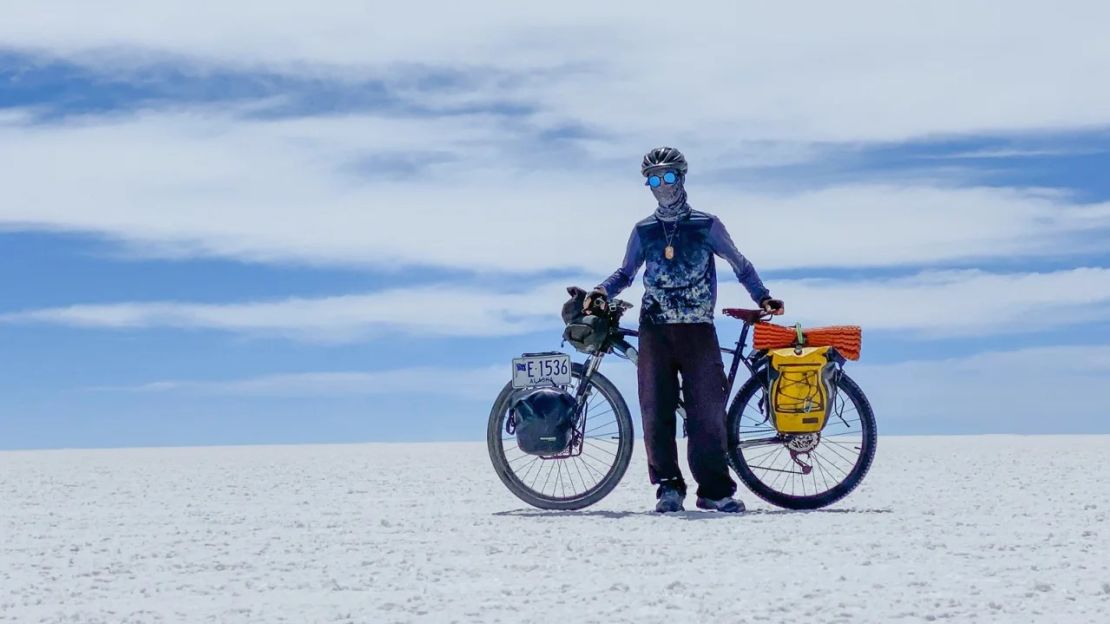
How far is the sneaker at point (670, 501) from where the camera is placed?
8.55m

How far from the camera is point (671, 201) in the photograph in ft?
28.5

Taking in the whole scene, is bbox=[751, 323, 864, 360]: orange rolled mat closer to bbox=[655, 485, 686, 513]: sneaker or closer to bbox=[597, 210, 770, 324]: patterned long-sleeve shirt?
bbox=[597, 210, 770, 324]: patterned long-sleeve shirt

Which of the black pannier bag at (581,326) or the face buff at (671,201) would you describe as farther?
the black pannier bag at (581,326)

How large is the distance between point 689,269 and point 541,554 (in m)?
2.61

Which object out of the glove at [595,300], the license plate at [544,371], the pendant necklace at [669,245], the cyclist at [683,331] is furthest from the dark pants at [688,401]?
the license plate at [544,371]

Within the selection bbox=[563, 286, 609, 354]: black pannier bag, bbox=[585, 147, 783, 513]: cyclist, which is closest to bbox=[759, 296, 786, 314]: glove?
bbox=[585, 147, 783, 513]: cyclist

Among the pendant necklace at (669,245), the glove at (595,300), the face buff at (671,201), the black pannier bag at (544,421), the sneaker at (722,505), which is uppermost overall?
the face buff at (671,201)

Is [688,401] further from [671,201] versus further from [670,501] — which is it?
[671,201]

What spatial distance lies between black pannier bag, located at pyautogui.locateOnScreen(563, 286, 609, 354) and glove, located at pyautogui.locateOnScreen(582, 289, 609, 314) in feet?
0.45

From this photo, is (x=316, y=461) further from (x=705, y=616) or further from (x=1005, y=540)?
(x=705, y=616)

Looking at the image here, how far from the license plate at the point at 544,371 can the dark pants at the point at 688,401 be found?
550 mm

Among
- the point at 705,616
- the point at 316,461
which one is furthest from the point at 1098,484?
the point at 316,461

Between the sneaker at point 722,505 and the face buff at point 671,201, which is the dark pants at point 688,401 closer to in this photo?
the sneaker at point 722,505

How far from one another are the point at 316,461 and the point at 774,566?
32.6ft
